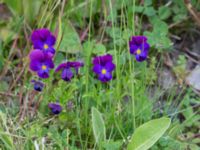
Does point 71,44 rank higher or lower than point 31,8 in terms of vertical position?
lower

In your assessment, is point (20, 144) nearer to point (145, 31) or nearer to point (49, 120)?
point (49, 120)

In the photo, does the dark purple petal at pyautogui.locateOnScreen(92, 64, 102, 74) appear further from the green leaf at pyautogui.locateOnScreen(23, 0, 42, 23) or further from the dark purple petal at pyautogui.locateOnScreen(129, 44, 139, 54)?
the green leaf at pyautogui.locateOnScreen(23, 0, 42, 23)

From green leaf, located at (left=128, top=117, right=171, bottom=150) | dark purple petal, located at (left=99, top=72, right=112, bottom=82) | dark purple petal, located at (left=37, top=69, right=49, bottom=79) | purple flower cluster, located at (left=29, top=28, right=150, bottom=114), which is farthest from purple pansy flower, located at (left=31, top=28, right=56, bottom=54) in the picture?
green leaf, located at (left=128, top=117, right=171, bottom=150)

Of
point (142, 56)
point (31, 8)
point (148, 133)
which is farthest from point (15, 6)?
point (148, 133)

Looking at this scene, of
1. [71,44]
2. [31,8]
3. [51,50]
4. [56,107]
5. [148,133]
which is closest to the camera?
[148,133]

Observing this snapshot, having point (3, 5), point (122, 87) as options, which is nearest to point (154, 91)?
point (122, 87)

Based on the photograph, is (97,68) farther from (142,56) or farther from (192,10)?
(192,10)
